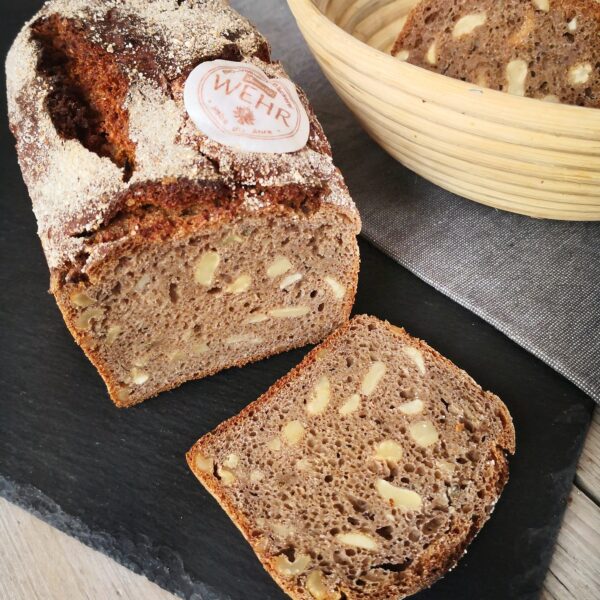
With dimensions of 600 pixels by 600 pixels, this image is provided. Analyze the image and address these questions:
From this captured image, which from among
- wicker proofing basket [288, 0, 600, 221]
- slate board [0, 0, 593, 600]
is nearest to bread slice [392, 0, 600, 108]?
wicker proofing basket [288, 0, 600, 221]

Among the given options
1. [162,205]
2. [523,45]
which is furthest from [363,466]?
[523,45]

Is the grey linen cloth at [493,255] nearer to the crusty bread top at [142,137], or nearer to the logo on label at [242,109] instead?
the crusty bread top at [142,137]

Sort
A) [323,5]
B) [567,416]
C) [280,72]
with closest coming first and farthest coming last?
[567,416], [280,72], [323,5]

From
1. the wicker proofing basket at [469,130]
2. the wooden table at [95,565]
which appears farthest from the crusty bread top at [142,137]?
the wooden table at [95,565]

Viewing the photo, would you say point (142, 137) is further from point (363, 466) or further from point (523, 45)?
point (523, 45)

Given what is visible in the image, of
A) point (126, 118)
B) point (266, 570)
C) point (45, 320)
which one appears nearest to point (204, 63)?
point (126, 118)

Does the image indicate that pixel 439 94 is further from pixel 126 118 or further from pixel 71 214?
pixel 71 214
